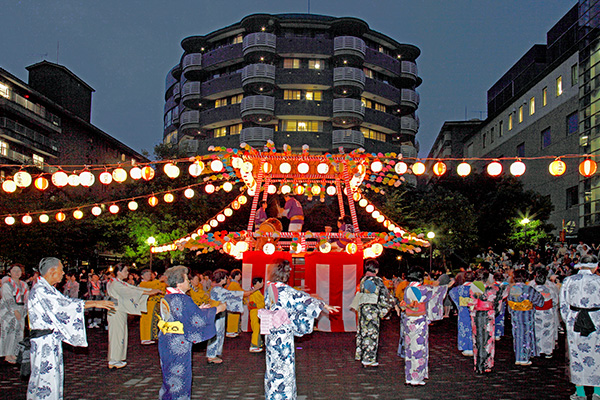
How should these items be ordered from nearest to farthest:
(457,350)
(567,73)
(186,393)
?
1. (186,393)
2. (457,350)
3. (567,73)

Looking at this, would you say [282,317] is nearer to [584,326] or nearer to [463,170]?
[584,326]

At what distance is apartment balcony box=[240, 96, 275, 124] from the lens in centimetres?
3591

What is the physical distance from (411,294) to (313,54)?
3178cm

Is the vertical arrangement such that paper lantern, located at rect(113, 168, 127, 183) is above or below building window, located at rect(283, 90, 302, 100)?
below

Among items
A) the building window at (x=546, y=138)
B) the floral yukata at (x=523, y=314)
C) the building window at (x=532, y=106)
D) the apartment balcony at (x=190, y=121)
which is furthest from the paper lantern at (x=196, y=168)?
the apartment balcony at (x=190, y=121)

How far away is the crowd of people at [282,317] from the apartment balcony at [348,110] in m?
24.8

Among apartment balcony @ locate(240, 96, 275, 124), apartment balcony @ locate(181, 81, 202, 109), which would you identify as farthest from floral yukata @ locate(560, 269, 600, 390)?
apartment balcony @ locate(181, 81, 202, 109)

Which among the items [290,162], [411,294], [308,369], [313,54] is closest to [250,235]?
[290,162]

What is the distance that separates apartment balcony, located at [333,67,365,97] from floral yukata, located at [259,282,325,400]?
105 feet

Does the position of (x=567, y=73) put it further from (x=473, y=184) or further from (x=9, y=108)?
(x=9, y=108)

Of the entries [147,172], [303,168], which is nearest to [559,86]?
[303,168]

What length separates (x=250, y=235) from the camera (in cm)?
1317

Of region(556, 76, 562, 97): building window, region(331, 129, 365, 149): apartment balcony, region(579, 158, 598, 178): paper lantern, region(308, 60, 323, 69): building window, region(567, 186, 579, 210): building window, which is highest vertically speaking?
region(308, 60, 323, 69): building window

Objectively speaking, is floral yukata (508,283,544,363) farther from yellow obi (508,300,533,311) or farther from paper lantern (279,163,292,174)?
paper lantern (279,163,292,174)
